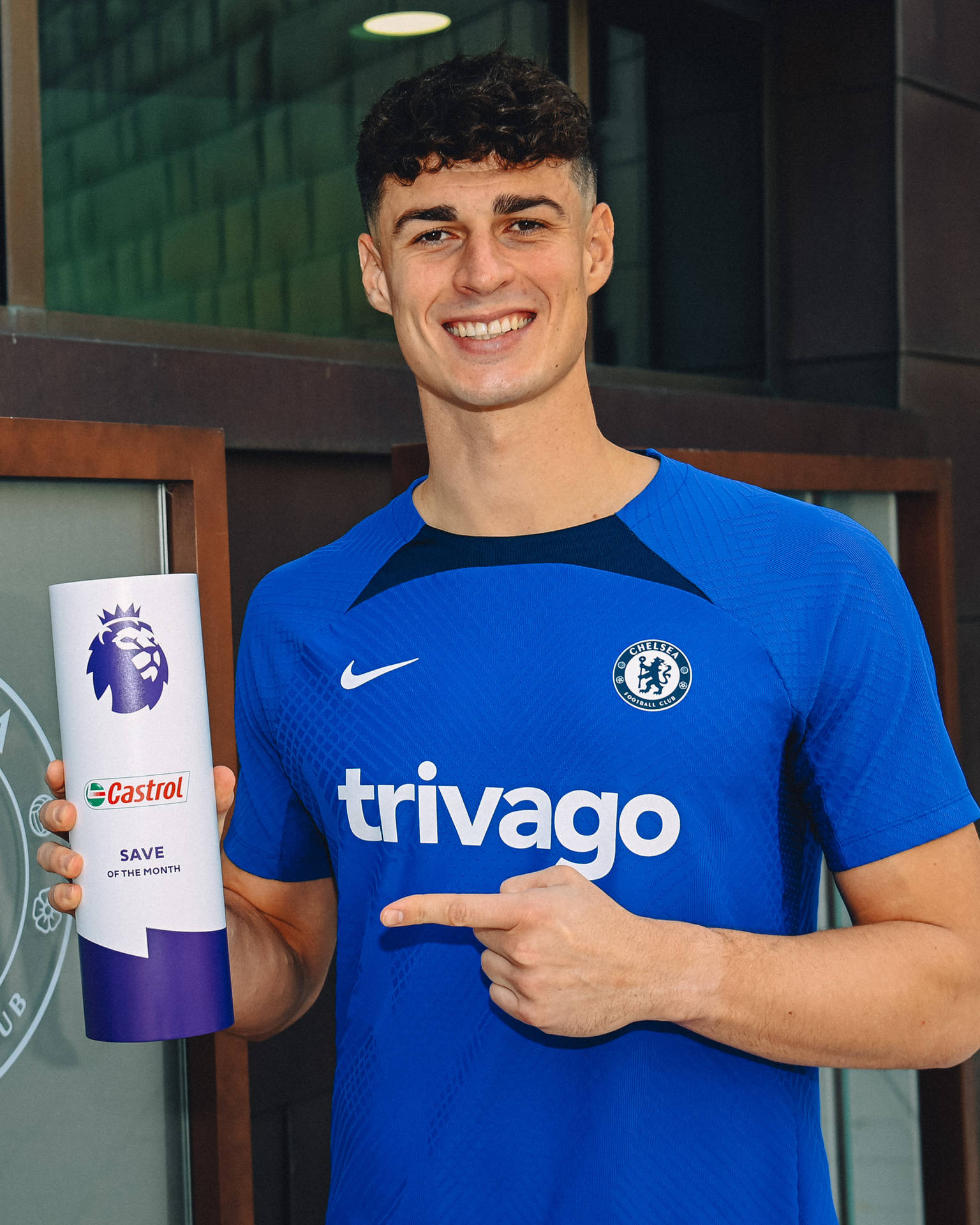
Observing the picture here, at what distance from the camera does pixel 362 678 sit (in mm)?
1630

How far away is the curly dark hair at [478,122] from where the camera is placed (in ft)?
5.30

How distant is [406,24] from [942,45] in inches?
61.7

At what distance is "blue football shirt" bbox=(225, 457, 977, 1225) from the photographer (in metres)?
1.44

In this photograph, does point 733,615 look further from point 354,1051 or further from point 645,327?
point 645,327

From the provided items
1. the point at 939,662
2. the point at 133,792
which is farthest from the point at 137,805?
the point at 939,662

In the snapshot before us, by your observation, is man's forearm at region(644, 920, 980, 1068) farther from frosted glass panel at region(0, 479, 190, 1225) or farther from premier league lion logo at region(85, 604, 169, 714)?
A: frosted glass panel at region(0, 479, 190, 1225)

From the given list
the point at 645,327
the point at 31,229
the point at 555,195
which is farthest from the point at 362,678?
the point at 645,327

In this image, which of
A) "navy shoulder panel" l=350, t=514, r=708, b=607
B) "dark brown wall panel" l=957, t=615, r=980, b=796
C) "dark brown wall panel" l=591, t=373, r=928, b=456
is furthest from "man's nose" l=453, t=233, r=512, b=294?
"dark brown wall panel" l=957, t=615, r=980, b=796

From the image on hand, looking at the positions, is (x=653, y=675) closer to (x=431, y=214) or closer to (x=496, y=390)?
(x=496, y=390)

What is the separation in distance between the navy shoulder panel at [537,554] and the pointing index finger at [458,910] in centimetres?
47

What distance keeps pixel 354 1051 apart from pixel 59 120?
1778mm

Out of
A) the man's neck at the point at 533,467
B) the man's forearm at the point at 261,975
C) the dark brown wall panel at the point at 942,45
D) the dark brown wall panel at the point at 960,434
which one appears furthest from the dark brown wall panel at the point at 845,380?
the man's forearm at the point at 261,975

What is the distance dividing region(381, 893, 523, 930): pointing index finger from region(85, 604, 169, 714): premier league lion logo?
0.33m

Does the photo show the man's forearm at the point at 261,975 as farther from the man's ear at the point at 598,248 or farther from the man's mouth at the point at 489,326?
the man's ear at the point at 598,248
